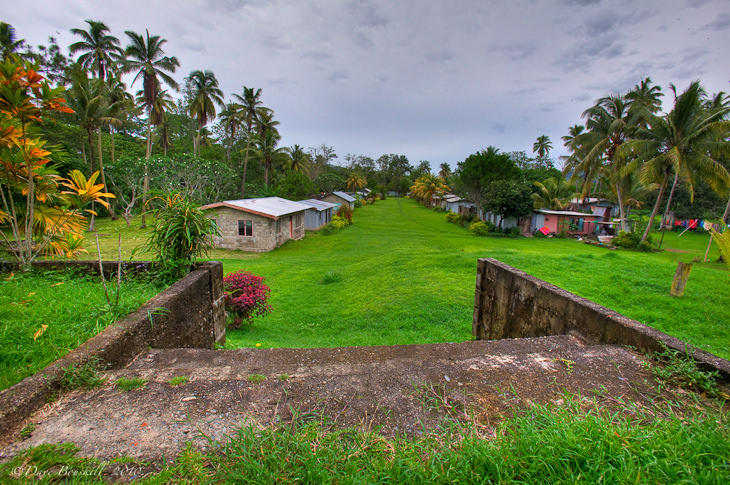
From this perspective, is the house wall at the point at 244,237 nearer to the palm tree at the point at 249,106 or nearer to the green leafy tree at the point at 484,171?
the palm tree at the point at 249,106

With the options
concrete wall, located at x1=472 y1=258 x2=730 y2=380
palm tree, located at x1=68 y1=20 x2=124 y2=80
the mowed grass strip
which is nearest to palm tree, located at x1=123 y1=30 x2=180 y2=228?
palm tree, located at x1=68 y1=20 x2=124 y2=80

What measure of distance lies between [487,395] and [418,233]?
2406cm

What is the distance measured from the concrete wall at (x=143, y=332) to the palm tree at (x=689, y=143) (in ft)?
71.0

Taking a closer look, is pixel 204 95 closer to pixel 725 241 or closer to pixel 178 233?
pixel 178 233

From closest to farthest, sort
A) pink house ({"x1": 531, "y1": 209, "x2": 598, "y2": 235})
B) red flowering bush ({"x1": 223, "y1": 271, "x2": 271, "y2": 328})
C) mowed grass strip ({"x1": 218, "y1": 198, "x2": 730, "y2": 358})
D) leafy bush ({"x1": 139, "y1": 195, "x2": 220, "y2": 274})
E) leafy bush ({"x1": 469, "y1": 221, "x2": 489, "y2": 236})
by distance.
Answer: leafy bush ({"x1": 139, "y1": 195, "x2": 220, "y2": 274}) < mowed grass strip ({"x1": 218, "y1": 198, "x2": 730, "y2": 358}) < red flowering bush ({"x1": 223, "y1": 271, "x2": 271, "y2": 328}) < pink house ({"x1": 531, "y1": 209, "x2": 598, "y2": 235}) < leafy bush ({"x1": 469, "y1": 221, "x2": 489, "y2": 236})

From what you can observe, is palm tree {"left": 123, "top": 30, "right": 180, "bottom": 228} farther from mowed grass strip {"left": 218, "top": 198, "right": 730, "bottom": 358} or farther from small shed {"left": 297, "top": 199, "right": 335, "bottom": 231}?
mowed grass strip {"left": 218, "top": 198, "right": 730, "bottom": 358}

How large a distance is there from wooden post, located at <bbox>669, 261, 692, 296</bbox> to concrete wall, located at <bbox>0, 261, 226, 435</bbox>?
32.0 ft

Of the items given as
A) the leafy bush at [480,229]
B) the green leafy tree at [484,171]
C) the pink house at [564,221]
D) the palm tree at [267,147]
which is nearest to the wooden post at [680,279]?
the leafy bush at [480,229]

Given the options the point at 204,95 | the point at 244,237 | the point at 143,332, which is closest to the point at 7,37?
the point at 204,95

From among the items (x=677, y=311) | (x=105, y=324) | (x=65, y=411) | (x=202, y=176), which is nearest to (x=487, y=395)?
(x=65, y=411)

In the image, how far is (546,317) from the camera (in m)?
4.34

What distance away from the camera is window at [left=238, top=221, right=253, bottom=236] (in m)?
17.8

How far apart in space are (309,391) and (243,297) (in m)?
5.04

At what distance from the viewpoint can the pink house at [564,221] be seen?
26.1m
